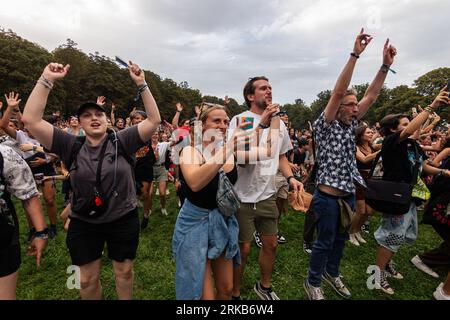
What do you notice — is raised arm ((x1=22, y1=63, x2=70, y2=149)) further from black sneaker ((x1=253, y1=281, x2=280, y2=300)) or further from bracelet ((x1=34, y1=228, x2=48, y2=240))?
black sneaker ((x1=253, y1=281, x2=280, y2=300))

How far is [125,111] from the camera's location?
44.0 metres

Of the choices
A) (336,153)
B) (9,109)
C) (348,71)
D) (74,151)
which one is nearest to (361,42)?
(348,71)

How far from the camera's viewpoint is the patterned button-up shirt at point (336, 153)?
2.94 m

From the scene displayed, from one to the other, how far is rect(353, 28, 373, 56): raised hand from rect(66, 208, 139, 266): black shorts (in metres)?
2.77

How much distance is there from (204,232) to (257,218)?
1.13 meters

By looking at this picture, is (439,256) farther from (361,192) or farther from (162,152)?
(162,152)

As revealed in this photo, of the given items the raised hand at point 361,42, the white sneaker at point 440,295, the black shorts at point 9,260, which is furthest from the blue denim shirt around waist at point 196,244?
the white sneaker at point 440,295

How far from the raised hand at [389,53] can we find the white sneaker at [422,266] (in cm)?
333

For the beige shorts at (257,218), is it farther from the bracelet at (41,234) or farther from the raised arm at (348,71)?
the bracelet at (41,234)

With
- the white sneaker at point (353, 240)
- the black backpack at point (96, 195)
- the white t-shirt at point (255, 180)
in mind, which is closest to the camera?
the black backpack at point (96, 195)

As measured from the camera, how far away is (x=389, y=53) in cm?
300
